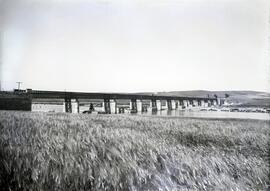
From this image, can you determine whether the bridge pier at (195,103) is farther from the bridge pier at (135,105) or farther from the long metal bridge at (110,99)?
the bridge pier at (135,105)

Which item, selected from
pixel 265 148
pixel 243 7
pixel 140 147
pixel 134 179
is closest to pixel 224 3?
pixel 243 7

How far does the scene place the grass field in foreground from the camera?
2.03 m

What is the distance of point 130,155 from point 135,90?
670 mm

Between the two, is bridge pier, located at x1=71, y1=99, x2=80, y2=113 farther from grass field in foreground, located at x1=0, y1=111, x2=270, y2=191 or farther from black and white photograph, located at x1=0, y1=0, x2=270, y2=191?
grass field in foreground, located at x1=0, y1=111, x2=270, y2=191

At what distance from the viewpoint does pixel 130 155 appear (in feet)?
7.08

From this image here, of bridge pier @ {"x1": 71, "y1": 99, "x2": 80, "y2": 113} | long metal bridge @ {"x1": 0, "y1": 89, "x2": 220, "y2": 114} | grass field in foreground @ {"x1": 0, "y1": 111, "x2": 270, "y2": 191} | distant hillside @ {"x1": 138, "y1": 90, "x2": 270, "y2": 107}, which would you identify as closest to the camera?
grass field in foreground @ {"x1": 0, "y1": 111, "x2": 270, "y2": 191}

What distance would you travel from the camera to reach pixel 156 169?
6.90 feet

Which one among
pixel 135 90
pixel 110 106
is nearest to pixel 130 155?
pixel 135 90

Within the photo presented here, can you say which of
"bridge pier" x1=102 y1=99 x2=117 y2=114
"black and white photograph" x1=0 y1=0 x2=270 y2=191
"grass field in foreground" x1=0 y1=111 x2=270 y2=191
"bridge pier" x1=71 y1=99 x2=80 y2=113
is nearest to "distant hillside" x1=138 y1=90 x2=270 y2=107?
"black and white photograph" x1=0 y1=0 x2=270 y2=191

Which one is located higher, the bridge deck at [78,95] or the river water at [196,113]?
the bridge deck at [78,95]

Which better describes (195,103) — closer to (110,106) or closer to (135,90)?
(135,90)

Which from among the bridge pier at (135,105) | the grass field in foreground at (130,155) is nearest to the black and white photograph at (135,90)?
the grass field in foreground at (130,155)

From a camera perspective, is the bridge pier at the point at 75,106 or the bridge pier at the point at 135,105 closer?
the bridge pier at the point at 75,106

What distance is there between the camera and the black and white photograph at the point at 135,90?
6.84 ft
